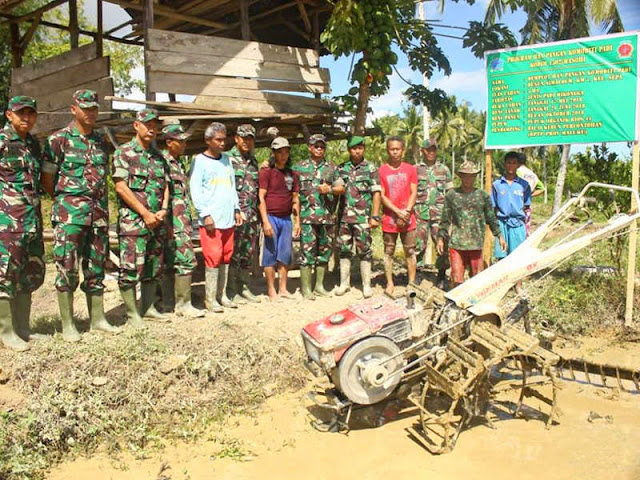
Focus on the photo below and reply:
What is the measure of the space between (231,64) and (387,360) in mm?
5555

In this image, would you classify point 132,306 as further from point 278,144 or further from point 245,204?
point 278,144

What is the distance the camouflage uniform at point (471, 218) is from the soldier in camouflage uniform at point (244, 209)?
236 cm

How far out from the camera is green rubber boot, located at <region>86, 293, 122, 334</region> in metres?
5.27

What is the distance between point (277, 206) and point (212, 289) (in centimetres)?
130

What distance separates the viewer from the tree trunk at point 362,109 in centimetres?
838

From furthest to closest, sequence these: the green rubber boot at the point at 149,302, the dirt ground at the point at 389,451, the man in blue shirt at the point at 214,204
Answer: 1. the man in blue shirt at the point at 214,204
2. the green rubber boot at the point at 149,302
3. the dirt ground at the point at 389,451

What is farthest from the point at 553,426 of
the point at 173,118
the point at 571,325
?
the point at 173,118

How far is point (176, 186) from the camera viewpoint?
584 centimetres

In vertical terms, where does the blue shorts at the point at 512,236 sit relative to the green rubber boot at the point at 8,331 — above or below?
above

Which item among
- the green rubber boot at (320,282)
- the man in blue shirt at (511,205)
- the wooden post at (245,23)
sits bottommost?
the green rubber boot at (320,282)

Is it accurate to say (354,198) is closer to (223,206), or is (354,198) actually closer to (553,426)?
(223,206)

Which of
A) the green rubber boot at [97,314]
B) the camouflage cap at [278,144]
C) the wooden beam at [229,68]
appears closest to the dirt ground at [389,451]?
the green rubber boot at [97,314]

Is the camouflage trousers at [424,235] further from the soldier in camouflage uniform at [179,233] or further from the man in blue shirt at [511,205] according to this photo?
the soldier in camouflage uniform at [179,233]

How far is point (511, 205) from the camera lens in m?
7.00
